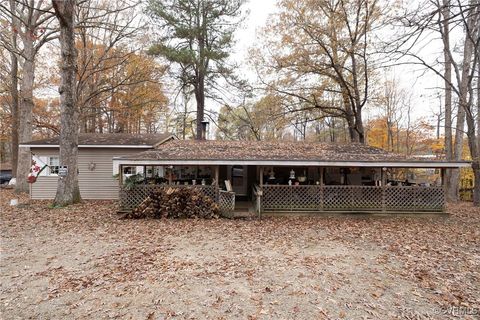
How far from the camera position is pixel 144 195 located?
34.3 ft

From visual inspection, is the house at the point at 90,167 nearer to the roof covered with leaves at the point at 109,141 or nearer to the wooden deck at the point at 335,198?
the roof covered with leaves at the point at 109,141

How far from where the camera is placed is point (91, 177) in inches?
549

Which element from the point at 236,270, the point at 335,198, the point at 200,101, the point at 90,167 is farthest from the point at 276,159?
the point at 200,101

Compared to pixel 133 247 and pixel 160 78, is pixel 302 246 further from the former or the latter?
pixel 160 78

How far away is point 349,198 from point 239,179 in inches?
208

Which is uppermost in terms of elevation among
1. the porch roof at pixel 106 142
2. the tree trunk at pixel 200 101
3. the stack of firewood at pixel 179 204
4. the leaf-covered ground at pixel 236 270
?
the tree trunk at pixel 200 101

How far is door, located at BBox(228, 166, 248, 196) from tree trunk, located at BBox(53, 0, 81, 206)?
6.94m

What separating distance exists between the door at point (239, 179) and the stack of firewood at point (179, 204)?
3.43m

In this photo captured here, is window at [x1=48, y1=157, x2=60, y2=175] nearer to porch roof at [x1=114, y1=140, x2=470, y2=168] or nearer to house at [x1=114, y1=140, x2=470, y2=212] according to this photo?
house at [x1=114, y1=140, x2=470, y2=212]

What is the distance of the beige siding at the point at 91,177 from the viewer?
544 inches

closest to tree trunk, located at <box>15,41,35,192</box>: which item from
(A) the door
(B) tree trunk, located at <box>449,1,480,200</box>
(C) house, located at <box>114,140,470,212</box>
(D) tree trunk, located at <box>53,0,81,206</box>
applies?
(D) tree trunk, located at <box>53,0,81,206</box>

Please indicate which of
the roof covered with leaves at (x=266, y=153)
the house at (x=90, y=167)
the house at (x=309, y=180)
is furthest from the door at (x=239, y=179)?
the house at (x=90, y=167)

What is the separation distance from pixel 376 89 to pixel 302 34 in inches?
226

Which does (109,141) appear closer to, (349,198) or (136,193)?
(136,193)
